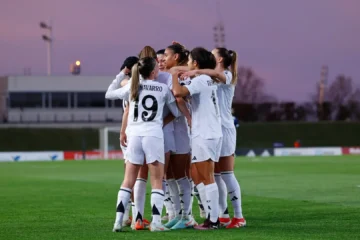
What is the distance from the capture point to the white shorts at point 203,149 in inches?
423

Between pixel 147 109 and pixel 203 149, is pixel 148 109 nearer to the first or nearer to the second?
pixel 147 109

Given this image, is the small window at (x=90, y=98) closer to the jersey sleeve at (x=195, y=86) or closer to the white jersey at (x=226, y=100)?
the white jersey at (x=226, y=100)

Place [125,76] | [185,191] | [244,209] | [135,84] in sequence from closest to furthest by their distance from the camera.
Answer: [135,84] → [185,191] → [125,76] → [244,209]

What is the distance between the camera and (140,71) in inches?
419

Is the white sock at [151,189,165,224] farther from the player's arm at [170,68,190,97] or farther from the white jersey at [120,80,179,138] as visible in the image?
the player's arm at [170,68,190,97]

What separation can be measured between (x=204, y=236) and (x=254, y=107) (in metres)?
70.9

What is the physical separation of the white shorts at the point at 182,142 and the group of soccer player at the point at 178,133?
13 mm

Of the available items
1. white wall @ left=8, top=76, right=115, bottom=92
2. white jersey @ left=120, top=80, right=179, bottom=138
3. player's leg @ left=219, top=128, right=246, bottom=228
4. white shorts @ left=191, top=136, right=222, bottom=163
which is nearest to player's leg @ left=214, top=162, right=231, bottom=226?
player's leg @ left=219, top=128, right=246, bottom=228

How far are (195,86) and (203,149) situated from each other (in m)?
0.81

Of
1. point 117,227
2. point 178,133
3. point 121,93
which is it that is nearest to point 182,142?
point 178,133

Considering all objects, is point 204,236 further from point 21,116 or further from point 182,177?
point 21,116

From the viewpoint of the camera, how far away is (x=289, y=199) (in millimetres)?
15773

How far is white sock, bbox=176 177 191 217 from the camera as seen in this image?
1134cm

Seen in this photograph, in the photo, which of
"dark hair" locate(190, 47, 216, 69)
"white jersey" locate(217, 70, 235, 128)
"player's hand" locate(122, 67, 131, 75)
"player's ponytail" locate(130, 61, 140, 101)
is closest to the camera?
"player's ponytail" locate(130, 61, 140, 101)
